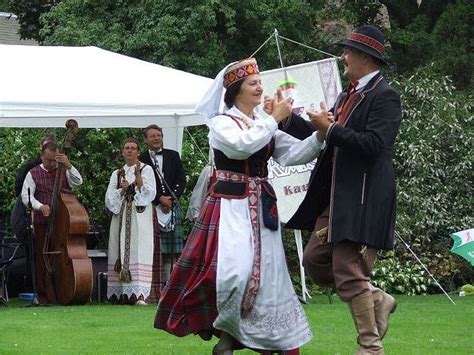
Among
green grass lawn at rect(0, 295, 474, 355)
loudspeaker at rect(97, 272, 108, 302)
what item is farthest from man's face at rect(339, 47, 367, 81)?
loudspeaker at rect(97, 272, 108, 302)

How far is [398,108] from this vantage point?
6.88 meters

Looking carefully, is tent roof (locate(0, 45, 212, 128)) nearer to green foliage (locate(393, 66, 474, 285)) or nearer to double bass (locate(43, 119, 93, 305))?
double bass (locate(43, 119, 93, 305))

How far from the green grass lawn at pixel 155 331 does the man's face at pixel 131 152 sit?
1.53 meters

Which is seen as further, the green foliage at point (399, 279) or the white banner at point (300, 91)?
the green foliage at point (399, 279)

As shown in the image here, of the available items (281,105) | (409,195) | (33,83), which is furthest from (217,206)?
(409,195)

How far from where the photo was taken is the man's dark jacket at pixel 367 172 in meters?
6.72

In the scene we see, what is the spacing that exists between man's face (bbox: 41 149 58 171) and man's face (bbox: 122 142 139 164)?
0.71m

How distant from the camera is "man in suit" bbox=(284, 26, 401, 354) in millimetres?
6742

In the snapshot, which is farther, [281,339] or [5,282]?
[5,282]

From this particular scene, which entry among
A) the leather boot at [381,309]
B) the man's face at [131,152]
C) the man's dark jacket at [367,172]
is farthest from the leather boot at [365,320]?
the man's face at [131,152]

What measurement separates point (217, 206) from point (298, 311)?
2.30 feet

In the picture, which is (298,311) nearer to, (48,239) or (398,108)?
(398,108)

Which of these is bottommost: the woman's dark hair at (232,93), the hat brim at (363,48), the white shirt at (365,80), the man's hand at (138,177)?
the man's hand at (138,177)

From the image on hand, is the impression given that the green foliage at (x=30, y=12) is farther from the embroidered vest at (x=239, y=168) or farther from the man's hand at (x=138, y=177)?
the embroidered vest at (x=239, y=168)
